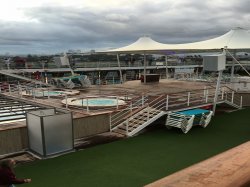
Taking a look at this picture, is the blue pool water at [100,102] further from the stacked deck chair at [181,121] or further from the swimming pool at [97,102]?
the stacked deck chair at [181,121]

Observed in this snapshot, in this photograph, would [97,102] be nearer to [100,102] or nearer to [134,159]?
[100,102]

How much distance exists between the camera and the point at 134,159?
33.9 ft

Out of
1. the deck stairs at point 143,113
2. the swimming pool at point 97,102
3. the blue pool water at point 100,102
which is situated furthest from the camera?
Result: the blue pool water at point 100,102

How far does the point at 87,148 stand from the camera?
11570mm

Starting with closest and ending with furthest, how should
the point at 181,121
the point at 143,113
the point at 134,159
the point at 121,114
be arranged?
the point at 134,159 < the point at 181,121 < the point at 121,114 < the point at 143,113

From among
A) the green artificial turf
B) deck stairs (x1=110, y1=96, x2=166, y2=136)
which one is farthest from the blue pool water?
the green artificial turf

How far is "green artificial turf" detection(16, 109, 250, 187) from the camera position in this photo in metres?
8.62

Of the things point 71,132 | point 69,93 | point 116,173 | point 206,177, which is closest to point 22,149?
point 71,132

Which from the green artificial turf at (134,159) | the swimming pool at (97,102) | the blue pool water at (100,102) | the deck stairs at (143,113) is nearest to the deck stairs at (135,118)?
the deck stairs at (143,113)

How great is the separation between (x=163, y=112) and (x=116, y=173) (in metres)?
6.37

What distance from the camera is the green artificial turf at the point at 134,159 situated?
28.3 ft

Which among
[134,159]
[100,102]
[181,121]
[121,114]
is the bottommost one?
[134,159]

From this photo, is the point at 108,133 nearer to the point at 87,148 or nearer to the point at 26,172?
the point at 87,148

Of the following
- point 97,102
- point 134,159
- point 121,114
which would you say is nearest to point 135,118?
point 121,114
